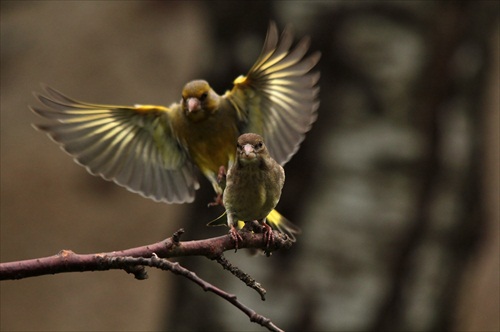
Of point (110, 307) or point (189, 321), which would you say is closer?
point (189, 321)

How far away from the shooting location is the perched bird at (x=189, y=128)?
339cm

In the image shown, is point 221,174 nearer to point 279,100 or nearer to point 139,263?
point 279,100

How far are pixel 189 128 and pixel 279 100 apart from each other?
0.37m

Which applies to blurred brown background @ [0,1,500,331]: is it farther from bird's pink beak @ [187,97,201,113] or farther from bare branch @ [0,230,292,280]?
bare branch @ [0,230,292,280]

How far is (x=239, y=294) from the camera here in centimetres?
505

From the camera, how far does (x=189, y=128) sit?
140 inches

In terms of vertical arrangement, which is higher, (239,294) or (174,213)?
(174,213)

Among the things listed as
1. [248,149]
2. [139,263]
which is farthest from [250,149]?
[139,263]

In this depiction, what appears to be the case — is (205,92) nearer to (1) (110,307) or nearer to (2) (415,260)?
(2) (415,260)

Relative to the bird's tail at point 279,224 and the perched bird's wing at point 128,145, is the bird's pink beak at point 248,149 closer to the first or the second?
the bird's tail at point 279,224

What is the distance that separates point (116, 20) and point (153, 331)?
12.8 feet

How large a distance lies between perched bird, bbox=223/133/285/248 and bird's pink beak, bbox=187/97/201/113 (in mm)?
608

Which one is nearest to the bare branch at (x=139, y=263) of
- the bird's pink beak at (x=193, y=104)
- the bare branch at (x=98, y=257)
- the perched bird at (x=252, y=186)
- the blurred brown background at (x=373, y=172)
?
the bare branch at (x=98, y=257)

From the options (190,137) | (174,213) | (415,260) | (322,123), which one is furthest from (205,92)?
(174,213)
